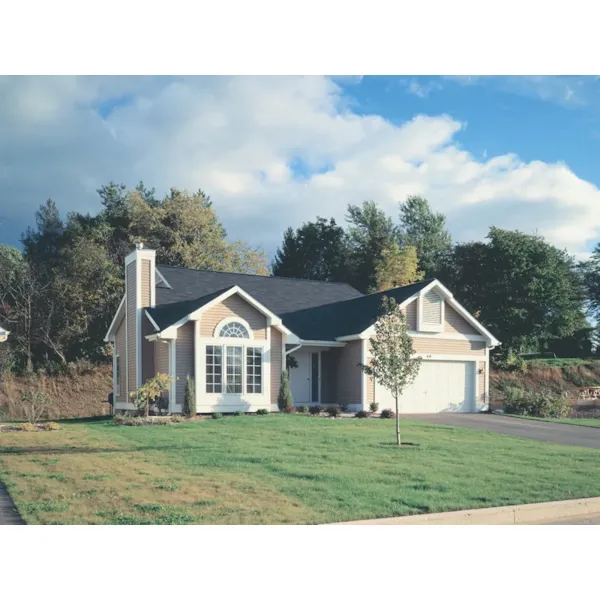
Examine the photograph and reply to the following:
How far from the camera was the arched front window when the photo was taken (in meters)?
22.5

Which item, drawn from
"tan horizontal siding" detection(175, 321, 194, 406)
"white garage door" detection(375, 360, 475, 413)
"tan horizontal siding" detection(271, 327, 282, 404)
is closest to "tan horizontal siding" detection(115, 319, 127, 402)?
"tan horizontal siding" detection(175, 321, 194, 406)

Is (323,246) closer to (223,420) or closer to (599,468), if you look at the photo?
(223,420)

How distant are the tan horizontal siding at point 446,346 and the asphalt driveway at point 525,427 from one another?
2.28 meters

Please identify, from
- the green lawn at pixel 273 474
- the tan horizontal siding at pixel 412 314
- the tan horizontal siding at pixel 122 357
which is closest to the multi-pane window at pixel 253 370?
the green lawn at pixel 273 474

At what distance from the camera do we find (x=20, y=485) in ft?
34.5

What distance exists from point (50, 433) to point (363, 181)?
1956 centimetres

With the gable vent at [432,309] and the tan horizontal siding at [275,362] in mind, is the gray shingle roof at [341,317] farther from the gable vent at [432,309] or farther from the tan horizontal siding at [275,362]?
the tan horizontal siding at [275,362]

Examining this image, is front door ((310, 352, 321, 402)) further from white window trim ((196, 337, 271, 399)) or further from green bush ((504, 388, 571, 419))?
green bush ((504, 388, 571, 419))

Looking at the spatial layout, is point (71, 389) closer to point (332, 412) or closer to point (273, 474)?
point (332, 412)

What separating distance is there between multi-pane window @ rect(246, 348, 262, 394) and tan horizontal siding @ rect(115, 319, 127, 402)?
5317mm

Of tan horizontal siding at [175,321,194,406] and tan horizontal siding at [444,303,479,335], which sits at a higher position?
tan horizontal siding at [444,303,479,335]

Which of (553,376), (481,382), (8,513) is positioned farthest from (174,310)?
(553,376)

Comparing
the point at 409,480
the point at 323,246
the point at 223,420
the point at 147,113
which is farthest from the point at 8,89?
the point at 323,246

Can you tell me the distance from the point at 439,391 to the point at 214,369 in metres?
8.38
